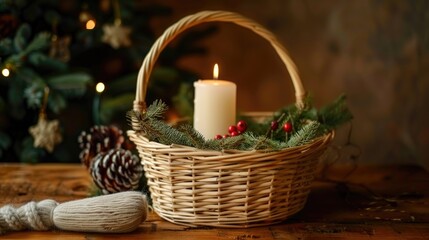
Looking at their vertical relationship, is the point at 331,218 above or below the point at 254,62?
below

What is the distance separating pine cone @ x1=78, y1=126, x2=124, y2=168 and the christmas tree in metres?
0.15

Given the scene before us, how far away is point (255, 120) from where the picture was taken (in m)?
1.24

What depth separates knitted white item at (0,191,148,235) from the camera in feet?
2.90

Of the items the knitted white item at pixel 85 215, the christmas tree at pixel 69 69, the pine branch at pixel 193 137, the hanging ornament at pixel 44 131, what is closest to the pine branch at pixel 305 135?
the pine branch at pixel 193 137

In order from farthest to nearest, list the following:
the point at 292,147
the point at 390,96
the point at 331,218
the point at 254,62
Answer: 1. the point at 254,62
2. the point at 390,96
3. the point at 331,218
4. the point at 292,147

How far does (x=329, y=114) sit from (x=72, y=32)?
819 millimetres

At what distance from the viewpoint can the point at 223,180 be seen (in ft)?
2.89

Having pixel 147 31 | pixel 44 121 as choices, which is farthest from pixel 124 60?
pixel 44 121

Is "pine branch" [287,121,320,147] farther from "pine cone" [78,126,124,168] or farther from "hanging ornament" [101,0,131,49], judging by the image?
"hanging ornament" [101,0,131,49]

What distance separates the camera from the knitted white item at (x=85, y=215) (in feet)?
2.90

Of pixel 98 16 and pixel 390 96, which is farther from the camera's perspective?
pixel 390 96

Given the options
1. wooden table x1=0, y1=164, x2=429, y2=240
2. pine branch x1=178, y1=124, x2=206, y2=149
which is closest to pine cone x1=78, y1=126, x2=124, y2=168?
wooden table x1=0, y1=164, x2=429, y2=240

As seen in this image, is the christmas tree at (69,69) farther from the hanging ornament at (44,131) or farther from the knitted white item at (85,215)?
the knitted white item at (85,215)

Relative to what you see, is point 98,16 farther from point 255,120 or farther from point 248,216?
point 248,216
